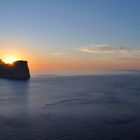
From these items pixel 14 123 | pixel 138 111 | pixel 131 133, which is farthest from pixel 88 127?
pixel 138 111

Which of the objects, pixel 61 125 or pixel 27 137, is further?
pixel 61 125

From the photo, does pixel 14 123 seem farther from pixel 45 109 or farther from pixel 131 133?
pixel 131 133

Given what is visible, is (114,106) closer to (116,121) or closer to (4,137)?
(116,121)

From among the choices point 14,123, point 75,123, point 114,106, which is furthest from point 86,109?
point 14,123

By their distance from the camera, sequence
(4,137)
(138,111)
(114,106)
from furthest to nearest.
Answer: (114,106) → (138,111) → (4,137)

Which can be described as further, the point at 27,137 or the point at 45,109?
the point at 45,109

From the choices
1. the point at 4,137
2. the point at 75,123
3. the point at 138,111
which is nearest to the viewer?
the point at 4,137

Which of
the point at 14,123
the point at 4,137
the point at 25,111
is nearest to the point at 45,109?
the point at 25,111

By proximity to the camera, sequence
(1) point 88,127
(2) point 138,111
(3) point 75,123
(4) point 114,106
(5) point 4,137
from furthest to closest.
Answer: (4) point 114,106, (2) point 138,111, (3) point 75,123, (1) point 88,127, (5) point 4,137

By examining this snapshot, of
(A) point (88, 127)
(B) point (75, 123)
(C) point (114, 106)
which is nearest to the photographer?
(A) point (88, 127)
